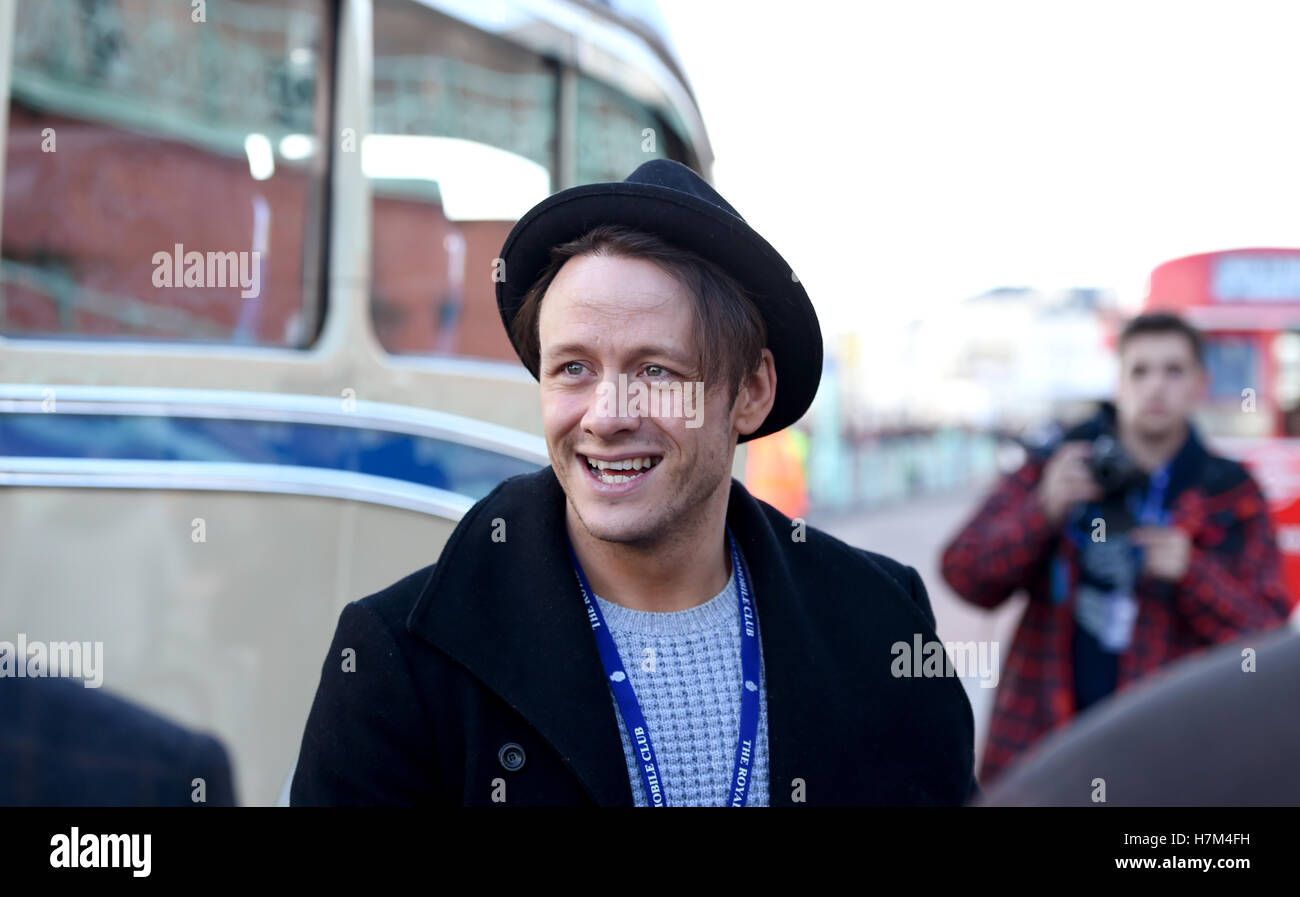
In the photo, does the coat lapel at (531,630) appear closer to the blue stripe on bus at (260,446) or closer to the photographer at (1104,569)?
the blue stripe on bus at (260,446)

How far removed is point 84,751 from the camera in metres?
2.17

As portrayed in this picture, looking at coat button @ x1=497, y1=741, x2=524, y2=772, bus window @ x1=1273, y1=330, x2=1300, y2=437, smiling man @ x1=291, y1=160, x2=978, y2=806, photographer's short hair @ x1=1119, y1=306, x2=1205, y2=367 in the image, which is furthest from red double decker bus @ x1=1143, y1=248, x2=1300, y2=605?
coat button @ x1=497, y1=741, x2=524, y2=772

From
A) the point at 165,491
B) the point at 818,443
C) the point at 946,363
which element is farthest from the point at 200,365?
the point at 946,363

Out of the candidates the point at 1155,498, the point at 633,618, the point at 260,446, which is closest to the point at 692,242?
the point at 633,618

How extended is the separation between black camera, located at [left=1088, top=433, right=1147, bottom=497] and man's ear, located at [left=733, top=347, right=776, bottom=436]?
1461 mm

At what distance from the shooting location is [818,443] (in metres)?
15.6

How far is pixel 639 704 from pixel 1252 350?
735 centimetres

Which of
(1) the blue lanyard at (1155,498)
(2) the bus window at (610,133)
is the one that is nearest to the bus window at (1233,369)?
(1) the blue lanyard at (1155,498)

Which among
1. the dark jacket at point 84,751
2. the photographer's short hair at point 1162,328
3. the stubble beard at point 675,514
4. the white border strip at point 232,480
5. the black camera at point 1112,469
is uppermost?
the photographer's short hair at point 1162,328

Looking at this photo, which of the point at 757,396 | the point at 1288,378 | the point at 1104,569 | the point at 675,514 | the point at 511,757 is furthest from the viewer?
the point at 1288,378

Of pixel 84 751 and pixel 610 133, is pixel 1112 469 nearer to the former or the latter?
pixel 610 133

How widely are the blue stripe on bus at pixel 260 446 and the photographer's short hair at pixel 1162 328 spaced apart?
1608 mm

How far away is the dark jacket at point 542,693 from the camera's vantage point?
1384mm

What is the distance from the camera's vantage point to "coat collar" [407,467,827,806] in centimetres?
139
